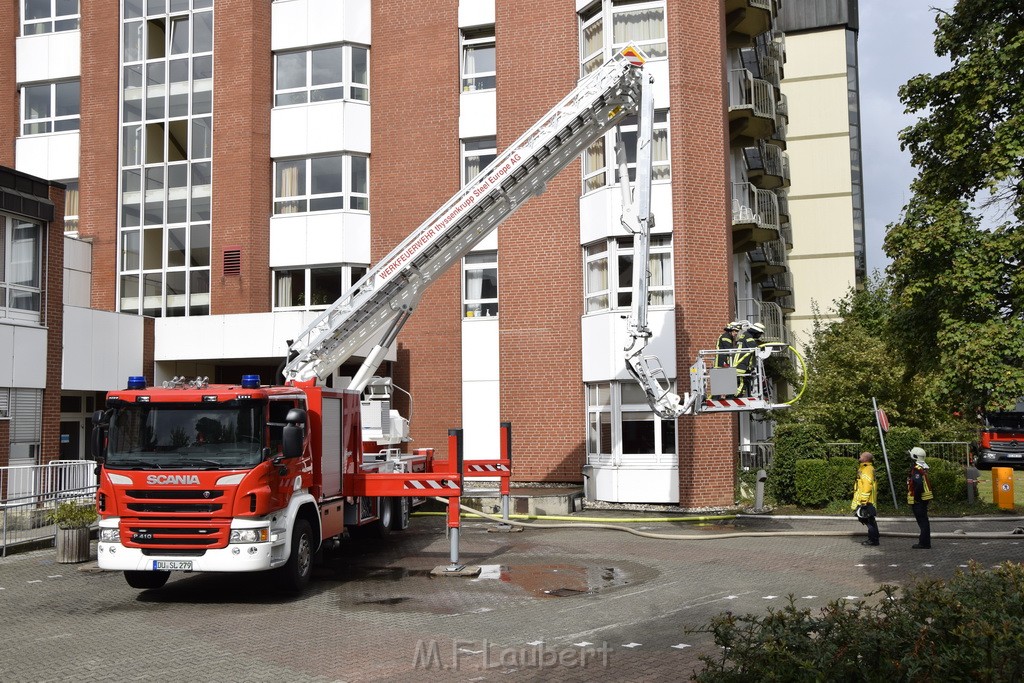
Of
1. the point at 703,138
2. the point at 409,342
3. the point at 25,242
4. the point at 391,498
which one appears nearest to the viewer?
the point at 391,498

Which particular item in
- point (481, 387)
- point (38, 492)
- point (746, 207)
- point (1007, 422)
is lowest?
point (38, 492)

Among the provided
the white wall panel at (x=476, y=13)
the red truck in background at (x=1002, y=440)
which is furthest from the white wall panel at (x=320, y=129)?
the red truck in background at (x=1002, y=440)

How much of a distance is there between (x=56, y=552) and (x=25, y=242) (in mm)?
7339

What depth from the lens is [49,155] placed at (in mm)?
27406

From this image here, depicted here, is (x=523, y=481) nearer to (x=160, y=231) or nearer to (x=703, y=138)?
(x=703, y=138)

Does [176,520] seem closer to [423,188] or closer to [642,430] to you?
[642,430]

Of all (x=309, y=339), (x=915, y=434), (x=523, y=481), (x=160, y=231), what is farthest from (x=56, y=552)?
(x=915, y=434)

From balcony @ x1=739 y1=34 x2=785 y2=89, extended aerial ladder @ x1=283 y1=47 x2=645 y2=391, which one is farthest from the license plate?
balcony @ x1=739 y1=34 x2=785 y2=89

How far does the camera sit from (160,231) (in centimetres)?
2628

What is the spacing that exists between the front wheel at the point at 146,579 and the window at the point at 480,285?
1328 centimetres

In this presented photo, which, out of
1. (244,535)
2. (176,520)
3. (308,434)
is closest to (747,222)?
(308,434)

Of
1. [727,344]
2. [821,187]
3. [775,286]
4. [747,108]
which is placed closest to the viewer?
[727,344]

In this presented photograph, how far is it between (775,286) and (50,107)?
83.8 ft

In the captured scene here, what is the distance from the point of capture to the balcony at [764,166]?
96.4 ft
